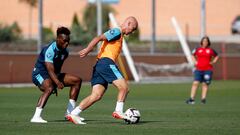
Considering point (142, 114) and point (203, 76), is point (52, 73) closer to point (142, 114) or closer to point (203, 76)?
point (142, 114)

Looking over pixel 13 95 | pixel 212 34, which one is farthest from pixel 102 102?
pixel 212 34

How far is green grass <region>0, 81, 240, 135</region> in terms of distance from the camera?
1579cm

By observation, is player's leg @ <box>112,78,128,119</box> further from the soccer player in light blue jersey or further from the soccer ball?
the soccer player in light blue jersey

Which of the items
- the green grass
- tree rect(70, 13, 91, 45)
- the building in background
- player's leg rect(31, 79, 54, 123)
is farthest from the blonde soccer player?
the building in background

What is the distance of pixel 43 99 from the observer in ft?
58.2

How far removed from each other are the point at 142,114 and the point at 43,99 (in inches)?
141

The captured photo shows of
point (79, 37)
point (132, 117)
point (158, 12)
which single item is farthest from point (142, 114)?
point (158, 12)

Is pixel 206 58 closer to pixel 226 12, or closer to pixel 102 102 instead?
pixel 102 102

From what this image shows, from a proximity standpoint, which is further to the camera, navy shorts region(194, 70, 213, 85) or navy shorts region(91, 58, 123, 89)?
navy shorts region(194, 70, 213, 85)

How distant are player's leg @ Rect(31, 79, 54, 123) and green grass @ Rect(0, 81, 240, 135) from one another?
212 mm

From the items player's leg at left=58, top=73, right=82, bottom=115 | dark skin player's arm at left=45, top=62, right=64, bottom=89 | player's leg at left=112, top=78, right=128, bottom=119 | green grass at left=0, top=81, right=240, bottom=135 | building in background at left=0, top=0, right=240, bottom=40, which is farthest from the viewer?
building in background at left=0, top=0, right=240, bottom=40

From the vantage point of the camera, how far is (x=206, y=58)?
26.8m

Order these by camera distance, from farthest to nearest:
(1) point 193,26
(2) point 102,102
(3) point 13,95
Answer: (1) point 193,26 < (3) point 13,95 < (2) point 102,102

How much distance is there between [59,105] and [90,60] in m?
16.3
